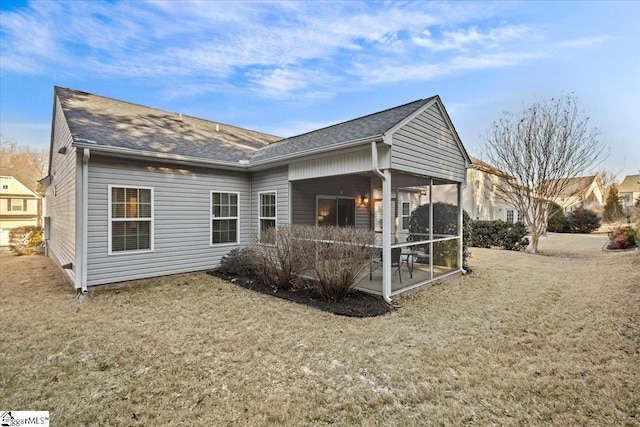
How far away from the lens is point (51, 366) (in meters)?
3.41

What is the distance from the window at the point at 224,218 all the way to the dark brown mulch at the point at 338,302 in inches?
74.6

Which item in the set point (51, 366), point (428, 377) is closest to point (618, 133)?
point (428, 377)

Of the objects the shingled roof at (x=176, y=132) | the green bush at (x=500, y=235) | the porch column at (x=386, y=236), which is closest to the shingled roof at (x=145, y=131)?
the shingled roof at (x=176, y=132)

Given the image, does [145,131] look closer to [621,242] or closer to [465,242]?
[465,242]

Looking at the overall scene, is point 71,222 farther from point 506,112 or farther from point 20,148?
point 20,148

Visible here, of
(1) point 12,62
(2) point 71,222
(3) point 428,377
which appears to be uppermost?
(1) point 12,62

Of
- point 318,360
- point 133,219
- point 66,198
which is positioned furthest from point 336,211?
point 66,198

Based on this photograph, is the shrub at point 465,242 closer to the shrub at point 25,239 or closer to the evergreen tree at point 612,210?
the shrub at point 25,239

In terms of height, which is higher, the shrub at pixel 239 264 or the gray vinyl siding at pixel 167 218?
the gray vinyl siding at pixel 167 218

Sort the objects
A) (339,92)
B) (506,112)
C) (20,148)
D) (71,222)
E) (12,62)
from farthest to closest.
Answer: (20,148)
(339,92)
(506,112)
(12,62)
(71,222)

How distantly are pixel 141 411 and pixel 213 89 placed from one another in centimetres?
1721

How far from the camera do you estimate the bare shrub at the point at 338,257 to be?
5723 mm

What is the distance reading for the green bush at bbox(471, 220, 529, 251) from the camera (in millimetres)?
14102

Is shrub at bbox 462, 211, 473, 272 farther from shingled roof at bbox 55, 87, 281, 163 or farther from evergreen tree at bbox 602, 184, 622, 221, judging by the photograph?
evergreen tree at bbox 602, 184, 622, 221
